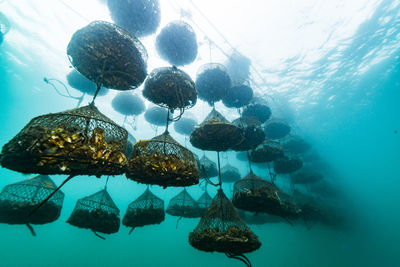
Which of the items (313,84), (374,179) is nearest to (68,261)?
(313,84)

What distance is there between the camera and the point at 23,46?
1858cm

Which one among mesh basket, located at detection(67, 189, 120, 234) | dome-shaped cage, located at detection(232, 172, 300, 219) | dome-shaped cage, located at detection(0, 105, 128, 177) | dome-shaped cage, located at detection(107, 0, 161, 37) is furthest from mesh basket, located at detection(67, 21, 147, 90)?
dome-shaped cage, located at detection(232, 172, 300, 219)

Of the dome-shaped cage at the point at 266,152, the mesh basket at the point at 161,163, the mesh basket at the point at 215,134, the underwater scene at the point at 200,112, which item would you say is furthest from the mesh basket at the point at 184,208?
the mesh basket at the point at 161,163

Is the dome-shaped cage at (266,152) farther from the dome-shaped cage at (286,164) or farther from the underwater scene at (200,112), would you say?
Answer: the dome-shaped cage at (286,164)

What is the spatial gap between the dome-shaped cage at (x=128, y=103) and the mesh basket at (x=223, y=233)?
743 centimetres

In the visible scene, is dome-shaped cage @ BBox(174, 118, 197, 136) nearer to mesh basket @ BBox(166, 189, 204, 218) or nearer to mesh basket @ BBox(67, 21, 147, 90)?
mesh basket @ BBox(166, 189, 204, 218)

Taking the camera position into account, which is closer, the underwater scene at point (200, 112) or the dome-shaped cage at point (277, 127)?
the underwater scene at point (200, 112)

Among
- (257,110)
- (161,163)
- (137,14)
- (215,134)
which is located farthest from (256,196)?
(137,14)

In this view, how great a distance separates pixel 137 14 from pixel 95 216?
6358 mm

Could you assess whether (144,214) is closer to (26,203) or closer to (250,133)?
(26,203)

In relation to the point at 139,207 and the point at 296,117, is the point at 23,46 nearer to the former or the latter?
the point at 139,207

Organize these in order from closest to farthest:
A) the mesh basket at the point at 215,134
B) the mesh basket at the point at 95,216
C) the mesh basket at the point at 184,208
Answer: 1. the mesh basket at the point at 215,134
2. the mesh basket at the point at 95,216
3. the mesh basket at the point at 184,208

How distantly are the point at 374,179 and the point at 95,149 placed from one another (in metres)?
109

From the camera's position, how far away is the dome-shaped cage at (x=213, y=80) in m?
6.43
